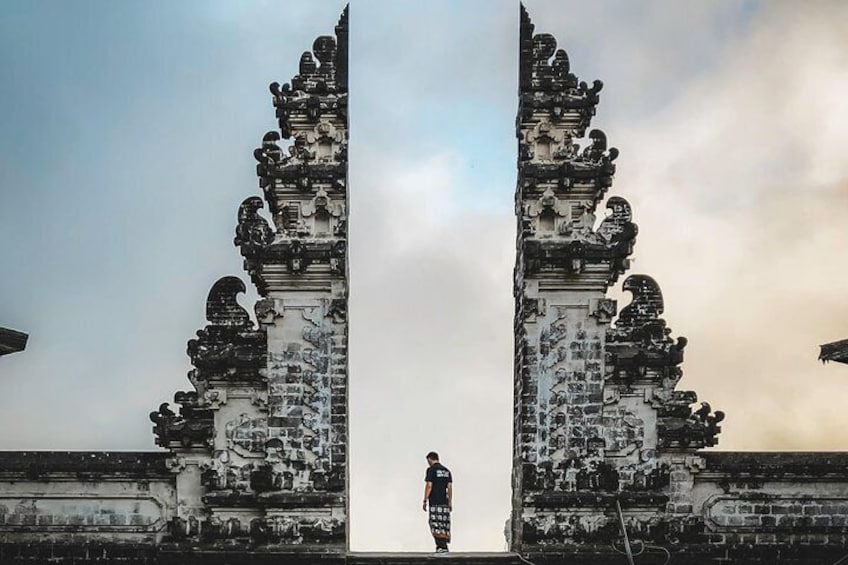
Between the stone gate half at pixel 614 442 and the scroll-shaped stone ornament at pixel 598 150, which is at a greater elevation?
the scroll-shaped stone ornament at pixel 598 150

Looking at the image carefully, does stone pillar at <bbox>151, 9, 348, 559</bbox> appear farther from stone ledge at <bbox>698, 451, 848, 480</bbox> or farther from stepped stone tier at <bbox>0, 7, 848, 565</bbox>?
stone ledge at <bbox>698, 451, 848, 480</bbox>

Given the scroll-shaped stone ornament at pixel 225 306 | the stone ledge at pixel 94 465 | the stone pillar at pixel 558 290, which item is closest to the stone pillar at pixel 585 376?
the stone pillar at pixel 558 290

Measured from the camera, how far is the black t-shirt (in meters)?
19.8

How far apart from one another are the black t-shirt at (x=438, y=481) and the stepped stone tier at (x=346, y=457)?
83 cm

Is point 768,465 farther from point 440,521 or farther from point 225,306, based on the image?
point 225,306

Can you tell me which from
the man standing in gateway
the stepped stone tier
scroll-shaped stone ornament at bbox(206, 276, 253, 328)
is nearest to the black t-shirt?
the man standing in gateway

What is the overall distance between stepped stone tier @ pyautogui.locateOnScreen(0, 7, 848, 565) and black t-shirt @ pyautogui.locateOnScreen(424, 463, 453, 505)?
0.83 m

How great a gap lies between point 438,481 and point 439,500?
0.22 m

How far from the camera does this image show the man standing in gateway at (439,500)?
19.8 meters

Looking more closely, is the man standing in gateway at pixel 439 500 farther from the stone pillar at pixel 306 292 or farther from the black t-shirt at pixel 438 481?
the stone pillar at pixel 306 292

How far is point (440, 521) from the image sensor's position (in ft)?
64.8

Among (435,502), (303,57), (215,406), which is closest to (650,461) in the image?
(435,502)

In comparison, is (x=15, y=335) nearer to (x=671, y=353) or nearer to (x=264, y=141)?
(x=264, y=141)

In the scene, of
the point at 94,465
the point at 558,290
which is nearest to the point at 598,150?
the point at 558,290
